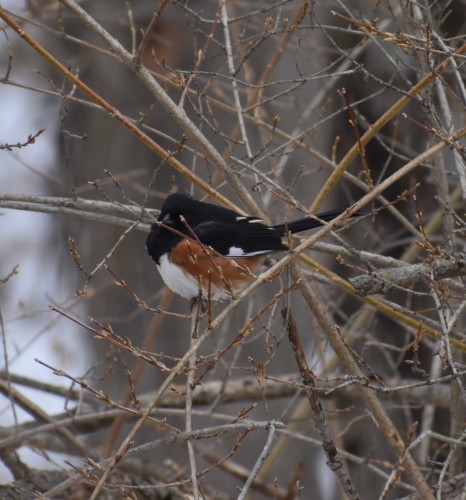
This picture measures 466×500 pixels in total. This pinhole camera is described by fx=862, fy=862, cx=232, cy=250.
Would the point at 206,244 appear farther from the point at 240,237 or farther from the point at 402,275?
the point at 402,275

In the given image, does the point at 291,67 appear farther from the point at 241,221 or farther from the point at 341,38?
the point at 241,221

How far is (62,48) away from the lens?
6816 mm

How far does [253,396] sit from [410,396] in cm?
71

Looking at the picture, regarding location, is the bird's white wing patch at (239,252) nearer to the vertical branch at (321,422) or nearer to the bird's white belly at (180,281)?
the bird's white belly at (180,281)

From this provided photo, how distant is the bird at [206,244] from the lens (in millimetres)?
3430

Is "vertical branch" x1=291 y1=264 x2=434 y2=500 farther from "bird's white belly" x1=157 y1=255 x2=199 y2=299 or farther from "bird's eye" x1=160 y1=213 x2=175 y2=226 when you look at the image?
"bird's eye" x1=160 y1=213 x2=175 y2=226

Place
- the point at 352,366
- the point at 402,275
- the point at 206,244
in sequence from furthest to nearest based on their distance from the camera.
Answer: the point at 206,244 < the point at 352,366 < the point at 402,275

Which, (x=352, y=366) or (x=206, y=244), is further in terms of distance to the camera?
(x=206, y=244)

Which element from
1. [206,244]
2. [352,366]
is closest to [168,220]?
[206,244]

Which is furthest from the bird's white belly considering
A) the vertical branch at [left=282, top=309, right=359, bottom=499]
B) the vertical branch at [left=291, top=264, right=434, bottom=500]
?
the vertical branch at [left=282, top=309, right=359, bottom=499]

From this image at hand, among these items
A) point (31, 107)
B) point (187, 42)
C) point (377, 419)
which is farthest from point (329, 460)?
point (31, 107)

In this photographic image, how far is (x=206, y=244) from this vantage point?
11.8 ft

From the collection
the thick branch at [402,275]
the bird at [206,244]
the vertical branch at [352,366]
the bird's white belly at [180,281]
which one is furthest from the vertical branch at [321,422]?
the bird's white belly at [180,281]

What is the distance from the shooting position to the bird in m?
3.43
